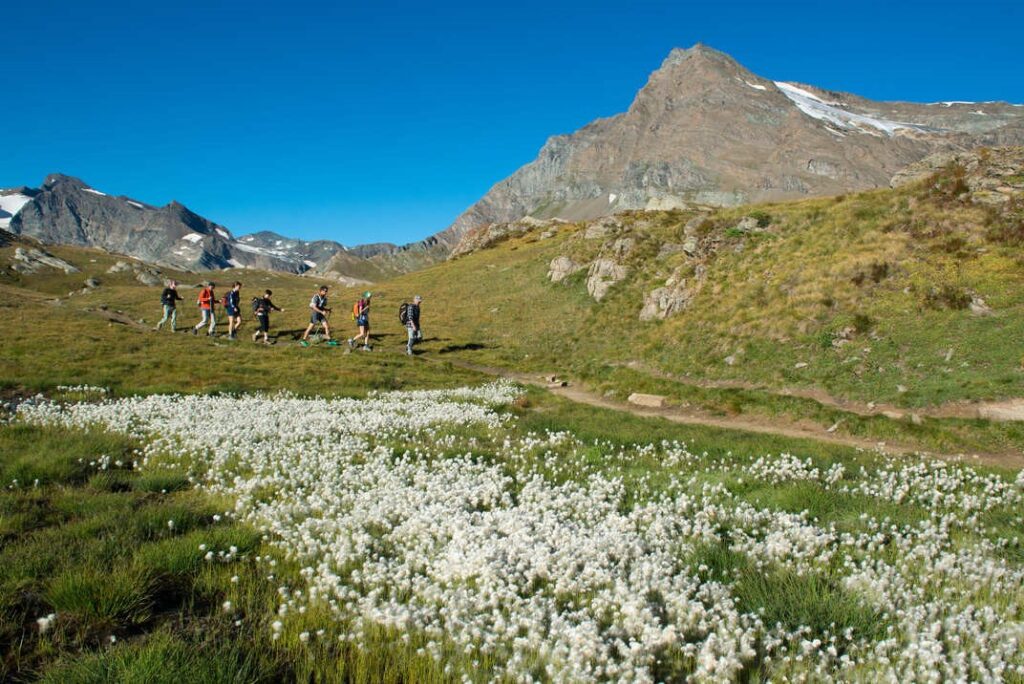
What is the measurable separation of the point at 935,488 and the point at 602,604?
725 centimetres

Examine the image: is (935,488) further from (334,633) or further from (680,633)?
(334,633)

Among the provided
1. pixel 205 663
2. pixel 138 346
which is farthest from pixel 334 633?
pixel 138 346

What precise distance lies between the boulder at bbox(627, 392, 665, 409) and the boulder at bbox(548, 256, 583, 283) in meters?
30.5

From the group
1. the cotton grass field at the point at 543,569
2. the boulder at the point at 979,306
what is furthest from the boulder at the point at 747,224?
the cotton grass field at the point at 543,569

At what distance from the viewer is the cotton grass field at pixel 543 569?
5.00 meters

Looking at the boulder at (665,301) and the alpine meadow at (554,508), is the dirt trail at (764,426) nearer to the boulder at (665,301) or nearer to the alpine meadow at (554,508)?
the alpine meadow at (554,508)

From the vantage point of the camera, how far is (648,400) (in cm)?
2231

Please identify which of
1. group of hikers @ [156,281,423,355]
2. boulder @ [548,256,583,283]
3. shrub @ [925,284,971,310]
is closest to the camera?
shrub @ [925,284,971,310]

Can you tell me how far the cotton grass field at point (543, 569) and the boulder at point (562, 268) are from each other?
41.4 meters

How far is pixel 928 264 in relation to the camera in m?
25.8

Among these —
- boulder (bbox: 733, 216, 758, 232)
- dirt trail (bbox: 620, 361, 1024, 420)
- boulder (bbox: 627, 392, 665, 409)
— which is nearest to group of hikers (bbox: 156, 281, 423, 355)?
boulder (bbox: 627, 392, 665, 409)

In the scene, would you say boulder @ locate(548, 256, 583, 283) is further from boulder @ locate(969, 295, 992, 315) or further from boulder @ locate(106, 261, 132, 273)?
boulder @ locate(106, 261, 132, 273)

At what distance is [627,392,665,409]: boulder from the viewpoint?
71.8ft

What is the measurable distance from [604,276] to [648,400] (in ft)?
81.7
